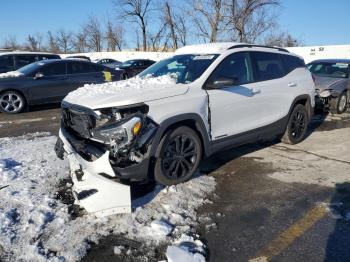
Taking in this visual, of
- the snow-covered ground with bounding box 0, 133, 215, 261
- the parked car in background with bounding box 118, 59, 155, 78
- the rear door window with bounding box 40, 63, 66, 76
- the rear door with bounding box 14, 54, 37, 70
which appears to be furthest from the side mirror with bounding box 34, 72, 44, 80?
the parked car in background with bounding box 118, 59, 155, 78

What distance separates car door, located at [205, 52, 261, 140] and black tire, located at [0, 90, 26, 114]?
7292 mm

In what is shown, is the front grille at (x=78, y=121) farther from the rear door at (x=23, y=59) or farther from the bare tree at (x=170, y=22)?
the bare tree at (x=170, y=22)

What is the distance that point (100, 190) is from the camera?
3.64 meters

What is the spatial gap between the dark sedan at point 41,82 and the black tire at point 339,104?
7372mm

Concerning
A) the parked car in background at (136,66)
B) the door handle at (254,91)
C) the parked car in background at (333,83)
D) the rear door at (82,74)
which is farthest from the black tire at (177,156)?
the parked car in background at (136,66)

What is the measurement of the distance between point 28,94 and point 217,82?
7355 mm

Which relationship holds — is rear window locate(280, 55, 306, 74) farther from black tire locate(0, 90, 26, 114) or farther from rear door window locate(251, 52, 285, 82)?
black tire locate(0, 90, 26, 114)

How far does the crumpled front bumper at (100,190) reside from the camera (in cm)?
364

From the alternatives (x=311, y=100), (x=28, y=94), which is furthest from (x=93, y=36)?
(x=311, y=100)

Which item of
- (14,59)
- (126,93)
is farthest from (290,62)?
(14,59)

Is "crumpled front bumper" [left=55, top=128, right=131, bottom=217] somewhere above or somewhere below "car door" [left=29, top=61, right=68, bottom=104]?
below

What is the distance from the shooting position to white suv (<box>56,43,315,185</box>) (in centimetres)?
393

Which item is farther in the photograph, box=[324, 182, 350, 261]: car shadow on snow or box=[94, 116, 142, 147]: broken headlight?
box=[94, 116, 142, 147]: broken headlight

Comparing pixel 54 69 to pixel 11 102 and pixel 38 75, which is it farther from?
pixel 11 102
